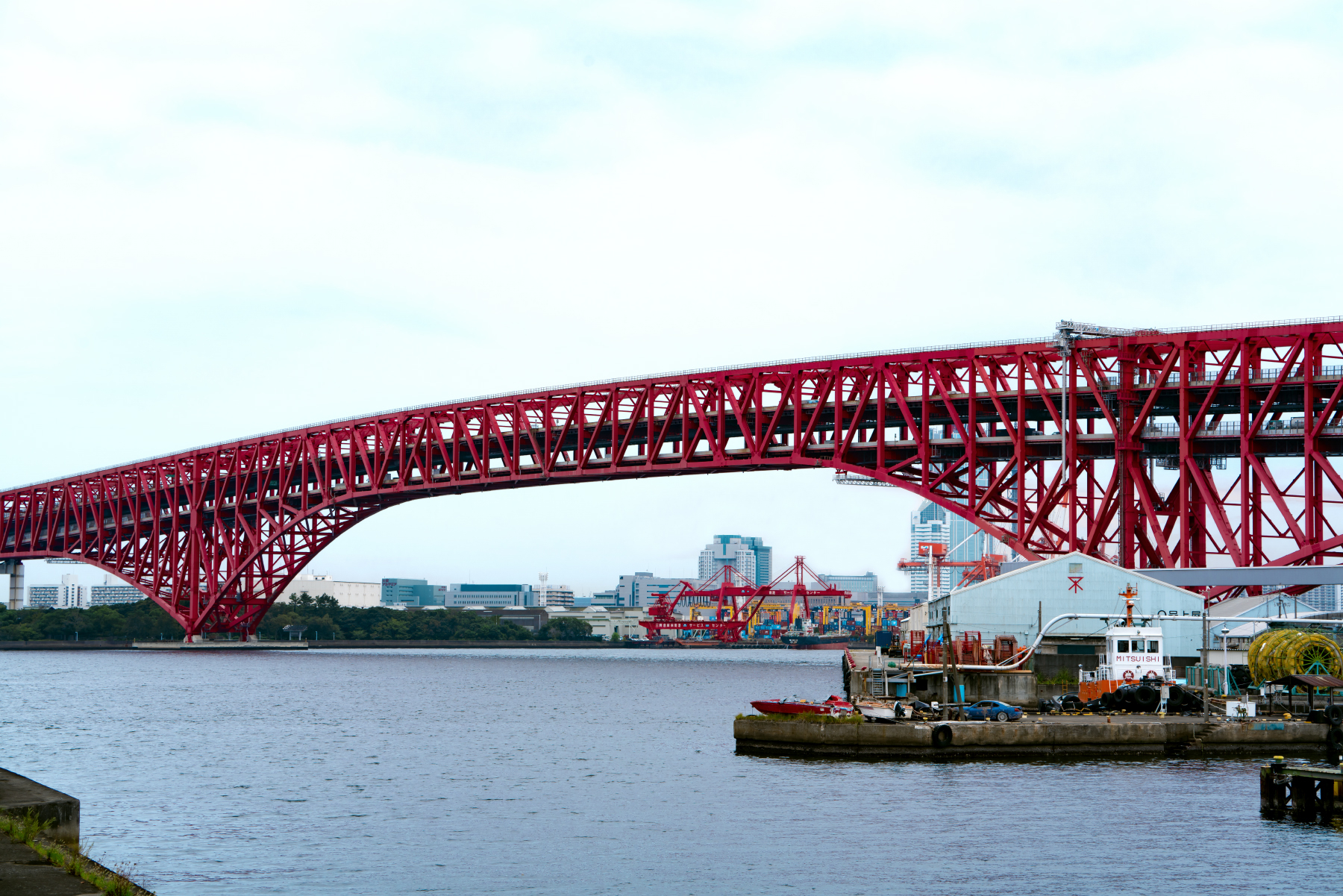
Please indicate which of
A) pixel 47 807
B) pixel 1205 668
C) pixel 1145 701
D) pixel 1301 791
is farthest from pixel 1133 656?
pixel 47 807

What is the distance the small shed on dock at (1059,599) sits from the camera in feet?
241

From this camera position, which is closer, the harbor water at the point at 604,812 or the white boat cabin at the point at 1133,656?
the harbor water at the point at 604,812

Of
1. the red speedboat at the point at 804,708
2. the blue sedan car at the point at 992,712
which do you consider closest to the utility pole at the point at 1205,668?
the blue sedan car at the point at 992,712

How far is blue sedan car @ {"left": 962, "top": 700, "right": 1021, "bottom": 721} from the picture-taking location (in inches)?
2329

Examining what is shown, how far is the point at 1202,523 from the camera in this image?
302ft

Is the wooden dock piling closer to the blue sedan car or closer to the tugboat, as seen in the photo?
the blue sedan car

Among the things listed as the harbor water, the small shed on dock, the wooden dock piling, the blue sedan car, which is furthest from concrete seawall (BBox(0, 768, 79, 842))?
the small shed on dock

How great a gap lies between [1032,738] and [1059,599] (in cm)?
1959

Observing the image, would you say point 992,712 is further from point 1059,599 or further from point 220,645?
point 220,645

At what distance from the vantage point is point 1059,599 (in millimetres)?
74625

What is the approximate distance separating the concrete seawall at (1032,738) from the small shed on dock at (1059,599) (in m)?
15.1

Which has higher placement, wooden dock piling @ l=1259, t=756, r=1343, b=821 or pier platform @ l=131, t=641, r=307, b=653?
wooden dock piling @ l=1259, t=756, r=1343, b=821

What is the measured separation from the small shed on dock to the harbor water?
47.5ft

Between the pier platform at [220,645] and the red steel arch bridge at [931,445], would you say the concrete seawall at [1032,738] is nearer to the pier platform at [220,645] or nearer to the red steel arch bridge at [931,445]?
the red steel arch bridge at [931,445]
